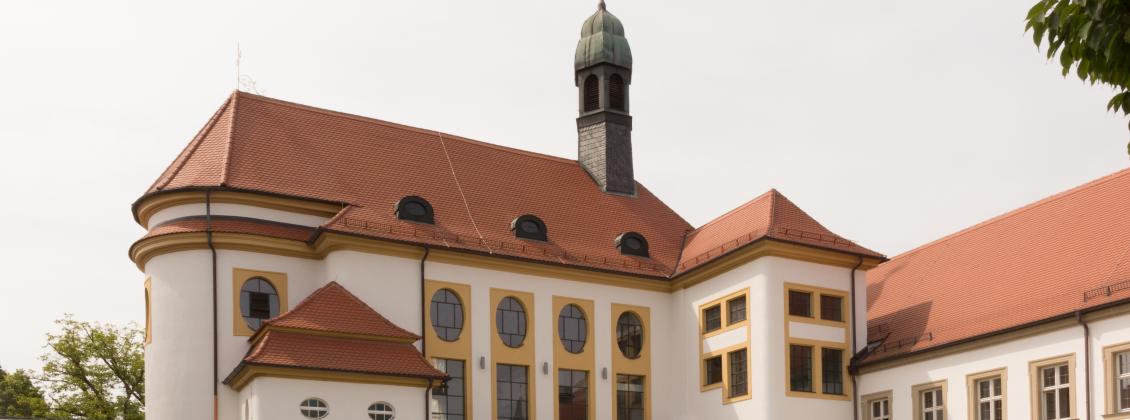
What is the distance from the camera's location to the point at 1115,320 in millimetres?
28438

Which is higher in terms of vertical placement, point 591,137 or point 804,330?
point 591,137

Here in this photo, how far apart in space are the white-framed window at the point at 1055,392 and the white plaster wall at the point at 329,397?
13.8 meters

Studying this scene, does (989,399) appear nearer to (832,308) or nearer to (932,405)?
(932,405)

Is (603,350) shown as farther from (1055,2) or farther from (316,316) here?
(1055,2)

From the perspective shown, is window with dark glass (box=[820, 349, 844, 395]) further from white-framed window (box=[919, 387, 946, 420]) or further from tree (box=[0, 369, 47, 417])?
tree (box=[0, 369, 47, 417])

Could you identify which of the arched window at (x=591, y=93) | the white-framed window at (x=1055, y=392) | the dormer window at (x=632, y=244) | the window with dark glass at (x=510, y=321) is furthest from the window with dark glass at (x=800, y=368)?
the arched window at (x=591, y=93)

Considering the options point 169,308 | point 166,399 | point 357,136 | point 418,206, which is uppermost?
point 357,136

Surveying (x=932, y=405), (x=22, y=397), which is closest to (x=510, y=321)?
(x=932, y=405)

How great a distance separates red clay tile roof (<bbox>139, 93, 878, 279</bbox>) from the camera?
35000 mm

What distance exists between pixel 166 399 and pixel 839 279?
57.2 feet

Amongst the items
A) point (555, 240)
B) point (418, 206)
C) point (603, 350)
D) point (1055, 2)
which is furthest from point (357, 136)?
point (1055, 2)

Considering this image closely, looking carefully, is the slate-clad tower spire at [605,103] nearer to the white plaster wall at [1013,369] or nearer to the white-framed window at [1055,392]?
the white plaster wall at [1013,369]

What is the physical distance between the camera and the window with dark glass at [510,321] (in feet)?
117

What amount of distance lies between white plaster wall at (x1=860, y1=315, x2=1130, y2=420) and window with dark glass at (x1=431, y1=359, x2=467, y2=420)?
33.8 ft
